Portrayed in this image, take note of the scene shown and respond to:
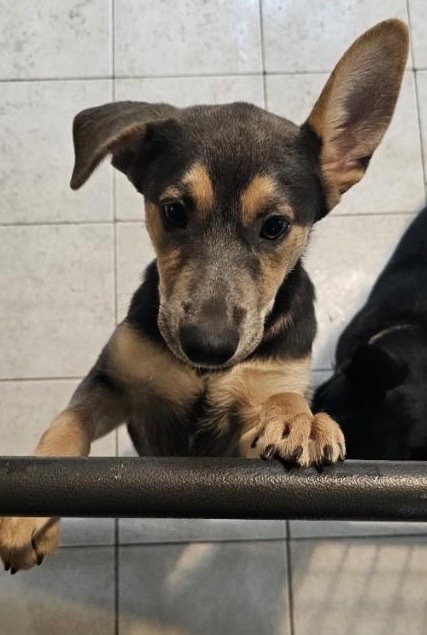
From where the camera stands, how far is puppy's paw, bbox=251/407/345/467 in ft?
4.14

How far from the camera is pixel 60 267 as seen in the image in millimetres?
3033

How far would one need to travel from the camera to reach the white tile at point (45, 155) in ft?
10.1

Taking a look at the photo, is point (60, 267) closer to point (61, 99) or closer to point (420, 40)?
point (61, 99)

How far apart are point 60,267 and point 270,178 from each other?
1595 mm

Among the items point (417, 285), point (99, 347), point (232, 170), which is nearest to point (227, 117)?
point (232, 170)

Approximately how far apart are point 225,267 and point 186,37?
204 centimetres

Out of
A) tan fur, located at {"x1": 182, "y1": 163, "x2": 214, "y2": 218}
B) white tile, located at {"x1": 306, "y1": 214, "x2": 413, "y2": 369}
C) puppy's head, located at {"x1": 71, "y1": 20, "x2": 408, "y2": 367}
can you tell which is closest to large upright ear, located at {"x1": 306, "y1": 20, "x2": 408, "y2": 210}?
puppy's head, located at {"x1": 71, "y1": 20, "x2": 408, "y2": 367}

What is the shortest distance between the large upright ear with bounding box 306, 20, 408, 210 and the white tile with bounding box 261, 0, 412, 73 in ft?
5.31

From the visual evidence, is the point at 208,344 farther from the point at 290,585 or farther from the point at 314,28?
the point at 314,28

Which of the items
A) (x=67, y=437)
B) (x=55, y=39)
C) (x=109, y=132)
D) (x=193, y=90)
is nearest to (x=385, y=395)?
(x=67, y=437)

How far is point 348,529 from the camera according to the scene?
2.79 m

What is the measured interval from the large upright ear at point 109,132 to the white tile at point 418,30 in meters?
1.86

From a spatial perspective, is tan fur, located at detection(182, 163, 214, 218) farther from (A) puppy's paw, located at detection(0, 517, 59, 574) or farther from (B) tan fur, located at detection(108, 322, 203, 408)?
(A) puppy's paw, located at detection(0, 517, 59, 574)

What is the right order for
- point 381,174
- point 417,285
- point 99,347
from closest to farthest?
point 417,285 < point 99,347 < point 381,174
